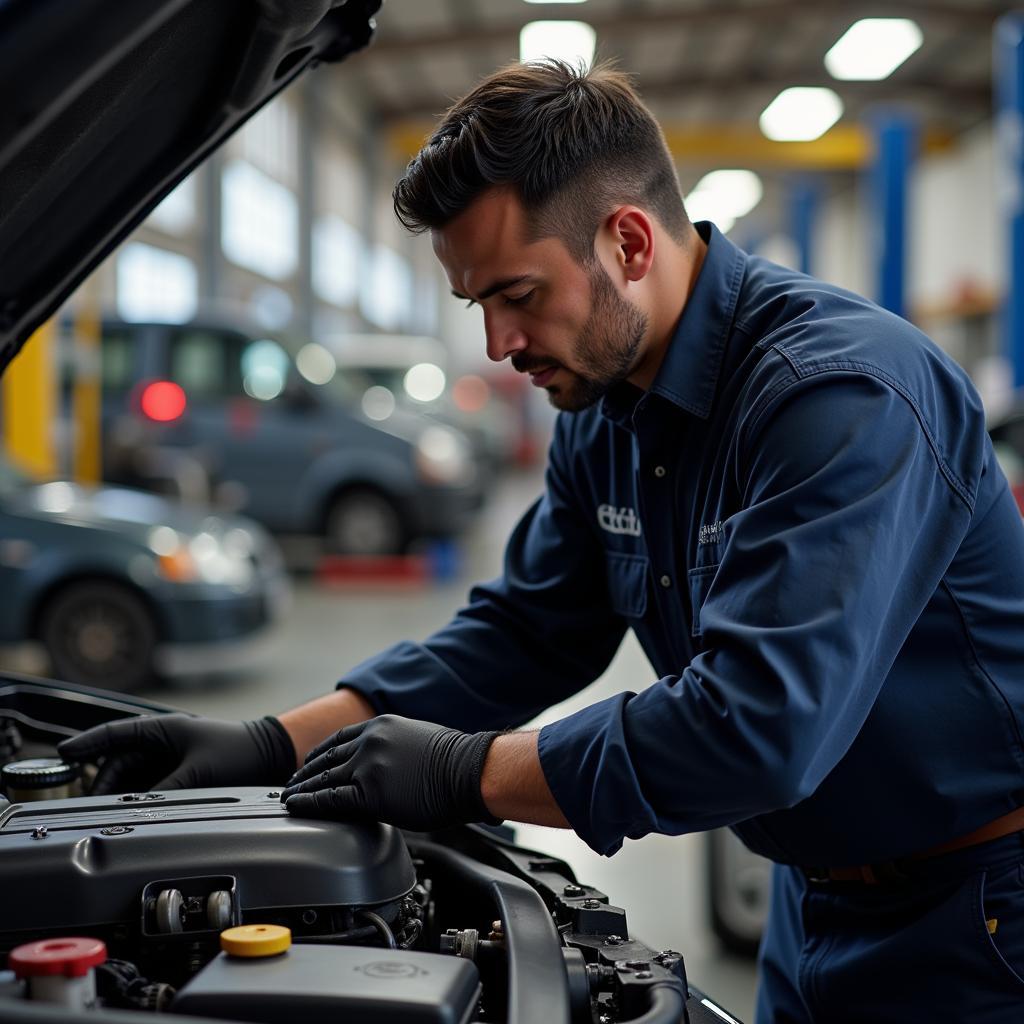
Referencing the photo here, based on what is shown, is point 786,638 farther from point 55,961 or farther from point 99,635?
point 99,635

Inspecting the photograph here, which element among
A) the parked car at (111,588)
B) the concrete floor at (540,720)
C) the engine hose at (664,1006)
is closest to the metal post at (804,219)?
the concrete floor at (540,720)

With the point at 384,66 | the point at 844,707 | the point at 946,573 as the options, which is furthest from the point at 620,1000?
the point at 384,66

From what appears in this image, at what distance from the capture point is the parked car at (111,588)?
4.91 metres

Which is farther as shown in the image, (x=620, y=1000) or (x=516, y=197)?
(x=516, y=197)

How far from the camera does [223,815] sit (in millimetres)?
1200

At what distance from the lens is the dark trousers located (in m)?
1.28

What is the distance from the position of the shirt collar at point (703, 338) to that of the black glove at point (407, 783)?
0.44 m

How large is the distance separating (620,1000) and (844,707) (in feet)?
1.04

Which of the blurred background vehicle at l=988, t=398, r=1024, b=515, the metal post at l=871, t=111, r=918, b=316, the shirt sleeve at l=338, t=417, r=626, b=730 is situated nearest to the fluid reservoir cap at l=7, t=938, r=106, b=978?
the shirt sleeve at l=338, t=417, r=626, b=730

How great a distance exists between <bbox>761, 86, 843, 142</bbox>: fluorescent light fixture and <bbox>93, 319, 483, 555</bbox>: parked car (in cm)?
972

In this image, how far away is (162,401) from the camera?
7.97m

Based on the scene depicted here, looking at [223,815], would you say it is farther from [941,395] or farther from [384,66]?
[384,66]

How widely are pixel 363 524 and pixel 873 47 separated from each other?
8.64 metres

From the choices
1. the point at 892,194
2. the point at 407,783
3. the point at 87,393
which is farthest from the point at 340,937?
the point at 892,194
